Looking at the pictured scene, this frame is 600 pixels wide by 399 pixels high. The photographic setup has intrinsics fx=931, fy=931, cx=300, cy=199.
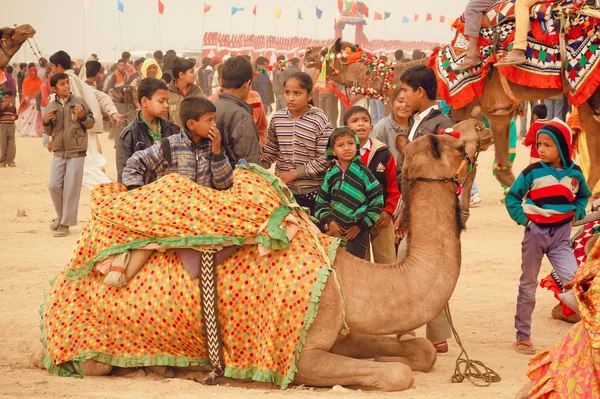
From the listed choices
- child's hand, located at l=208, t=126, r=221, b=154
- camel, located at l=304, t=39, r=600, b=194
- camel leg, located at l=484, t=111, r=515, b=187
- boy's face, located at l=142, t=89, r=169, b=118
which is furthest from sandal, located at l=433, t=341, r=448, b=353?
camel leg, located at l=484, t=111, r=515, b=187

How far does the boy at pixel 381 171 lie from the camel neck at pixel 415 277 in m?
1.09

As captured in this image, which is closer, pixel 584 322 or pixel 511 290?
pixel 584 322

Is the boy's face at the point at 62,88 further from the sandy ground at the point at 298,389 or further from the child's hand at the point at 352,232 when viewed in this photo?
the child's hand at the point at 352,232

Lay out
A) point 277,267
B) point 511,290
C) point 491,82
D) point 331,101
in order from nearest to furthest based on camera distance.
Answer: point 277,267 < point 511,290 < point 491,82 < point 331,101

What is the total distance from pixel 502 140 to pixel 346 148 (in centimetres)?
551

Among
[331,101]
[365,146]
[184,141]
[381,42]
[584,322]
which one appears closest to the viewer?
[584,322]

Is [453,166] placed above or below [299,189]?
above

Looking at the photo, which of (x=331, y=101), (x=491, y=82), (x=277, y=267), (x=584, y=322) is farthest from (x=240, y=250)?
(x=331, y=101)

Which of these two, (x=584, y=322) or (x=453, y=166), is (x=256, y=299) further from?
(x=584, y=322)

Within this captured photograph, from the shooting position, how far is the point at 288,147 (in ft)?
22.6

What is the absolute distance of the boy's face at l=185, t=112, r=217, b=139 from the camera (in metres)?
5.93

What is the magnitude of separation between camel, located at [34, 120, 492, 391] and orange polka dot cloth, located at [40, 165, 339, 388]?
0.37ft

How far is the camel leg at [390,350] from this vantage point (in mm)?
5727

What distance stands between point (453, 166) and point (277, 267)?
1177mm
